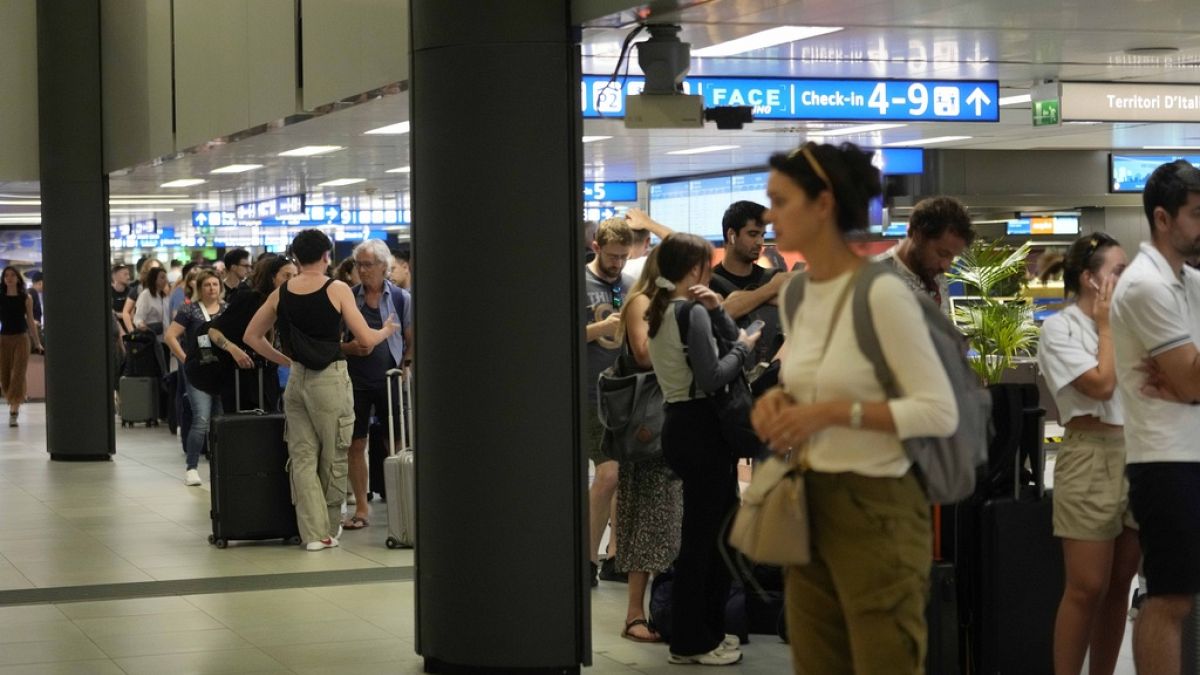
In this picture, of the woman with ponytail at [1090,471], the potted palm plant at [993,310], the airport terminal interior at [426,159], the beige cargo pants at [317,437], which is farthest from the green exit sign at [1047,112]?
the woman with ponytail at [1090,471]

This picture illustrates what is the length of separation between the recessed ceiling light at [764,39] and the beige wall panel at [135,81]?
220 inches

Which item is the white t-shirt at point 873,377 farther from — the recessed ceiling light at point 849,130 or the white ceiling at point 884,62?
the recessed ceiling light at point 849,130

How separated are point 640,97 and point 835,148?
3126mm

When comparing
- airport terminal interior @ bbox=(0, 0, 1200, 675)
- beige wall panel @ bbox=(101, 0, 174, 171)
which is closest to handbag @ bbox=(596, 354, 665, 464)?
airport terminal interior @ bbox=(0, 0, 1200, 675)

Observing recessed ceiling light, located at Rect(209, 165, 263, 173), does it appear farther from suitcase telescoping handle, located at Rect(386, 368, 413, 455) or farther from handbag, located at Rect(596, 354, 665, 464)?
handbag, located at Rect(596, 354, 665, 464)

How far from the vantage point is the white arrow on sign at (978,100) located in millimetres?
9625

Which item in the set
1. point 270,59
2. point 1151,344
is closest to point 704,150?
point 270,59

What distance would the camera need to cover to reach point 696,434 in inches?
241

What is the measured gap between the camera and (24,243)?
94.5 feet

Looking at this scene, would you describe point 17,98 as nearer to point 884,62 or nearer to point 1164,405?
point 884,62

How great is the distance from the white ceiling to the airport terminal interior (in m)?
0.04

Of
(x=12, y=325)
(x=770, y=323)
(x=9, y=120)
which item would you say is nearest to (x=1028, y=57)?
(x=770, y=323)

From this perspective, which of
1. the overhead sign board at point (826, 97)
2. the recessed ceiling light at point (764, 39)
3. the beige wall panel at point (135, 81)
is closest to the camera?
the recessed ceiling light at point (764, 39)

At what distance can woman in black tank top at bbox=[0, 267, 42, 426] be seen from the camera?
65.4 feet
